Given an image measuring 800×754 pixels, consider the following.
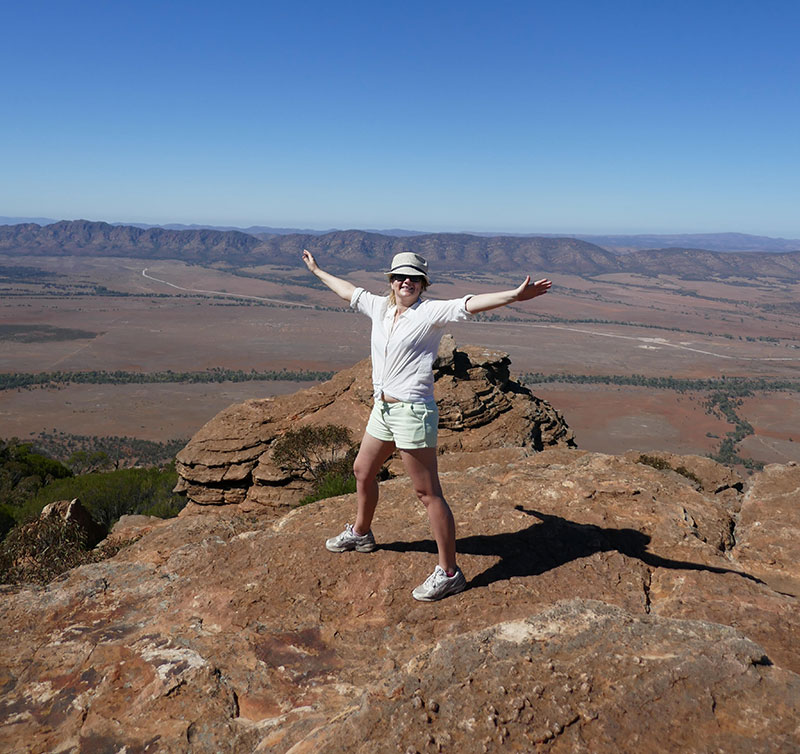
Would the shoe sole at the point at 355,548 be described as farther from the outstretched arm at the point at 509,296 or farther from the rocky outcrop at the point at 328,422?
the rocky outcrop at the point at 328,422

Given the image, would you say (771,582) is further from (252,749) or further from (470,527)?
(252,749)

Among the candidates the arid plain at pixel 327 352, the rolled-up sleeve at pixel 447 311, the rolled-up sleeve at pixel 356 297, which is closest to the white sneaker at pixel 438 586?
the rolled-up sleeve at pixel 447 311

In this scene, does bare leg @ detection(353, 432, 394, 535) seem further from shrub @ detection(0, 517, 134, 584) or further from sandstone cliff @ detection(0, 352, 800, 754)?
shrub @ detection(0, 517, 134, 584)

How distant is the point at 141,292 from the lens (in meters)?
188

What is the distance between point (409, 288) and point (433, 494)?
1656 millimetres

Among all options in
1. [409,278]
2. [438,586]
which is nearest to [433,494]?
[438,586]

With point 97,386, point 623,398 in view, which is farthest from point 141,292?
point 623,398

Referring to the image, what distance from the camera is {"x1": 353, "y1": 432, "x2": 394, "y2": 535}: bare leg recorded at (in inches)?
186

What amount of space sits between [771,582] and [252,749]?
5634mm

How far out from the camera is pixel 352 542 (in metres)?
5.30

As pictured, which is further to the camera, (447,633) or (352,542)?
(352,542)

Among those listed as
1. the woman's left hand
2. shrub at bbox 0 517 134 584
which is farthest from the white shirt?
shrub at bbox 0 517 134 584

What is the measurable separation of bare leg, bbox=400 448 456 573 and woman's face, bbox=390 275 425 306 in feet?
3.83

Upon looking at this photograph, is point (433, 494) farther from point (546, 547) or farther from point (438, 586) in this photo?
point (546, 547)
